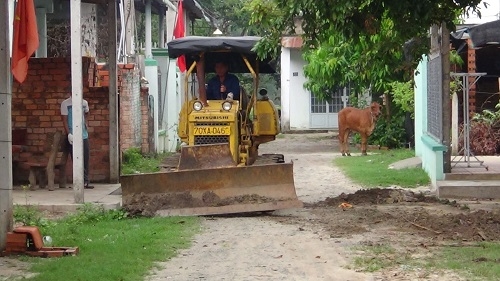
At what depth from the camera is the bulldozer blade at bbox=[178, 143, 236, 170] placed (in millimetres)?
14812

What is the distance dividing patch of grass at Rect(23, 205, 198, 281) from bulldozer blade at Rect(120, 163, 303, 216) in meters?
0.40

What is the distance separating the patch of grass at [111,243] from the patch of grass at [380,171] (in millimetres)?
6775

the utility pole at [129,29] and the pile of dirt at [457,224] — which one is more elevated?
the utility pole at [129,29]

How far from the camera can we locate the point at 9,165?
10555mm

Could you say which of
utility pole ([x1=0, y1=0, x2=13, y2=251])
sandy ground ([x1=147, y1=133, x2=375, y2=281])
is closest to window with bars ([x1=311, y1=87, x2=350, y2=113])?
sandy ground ([x1=147, y1=133, x2=375, y2=281])

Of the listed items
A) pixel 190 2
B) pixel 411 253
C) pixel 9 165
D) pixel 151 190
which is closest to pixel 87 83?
pixel 151 190

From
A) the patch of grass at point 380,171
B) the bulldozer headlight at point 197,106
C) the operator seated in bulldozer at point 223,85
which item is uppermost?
the operator seated in bulldozer at point 223,85

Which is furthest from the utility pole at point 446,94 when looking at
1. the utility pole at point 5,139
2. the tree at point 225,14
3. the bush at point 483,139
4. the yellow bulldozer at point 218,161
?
the tree at point 225,14

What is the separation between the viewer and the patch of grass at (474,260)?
30.5 ft

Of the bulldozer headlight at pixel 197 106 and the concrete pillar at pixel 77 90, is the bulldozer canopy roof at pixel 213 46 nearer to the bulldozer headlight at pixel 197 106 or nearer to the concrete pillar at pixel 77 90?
the bulldozer headlight at pixel 197 106

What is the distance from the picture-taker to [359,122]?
92.2ft

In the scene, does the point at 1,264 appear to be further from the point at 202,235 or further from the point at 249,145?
the point at 249,145

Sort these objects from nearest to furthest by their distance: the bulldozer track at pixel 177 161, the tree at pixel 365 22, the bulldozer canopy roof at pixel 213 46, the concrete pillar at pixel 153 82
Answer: the tree at pixel 365 22
the bulldozer track at pixel 177 161
the bulldozer canopy roof at pixel 213 46
the concrete pillar at pixel 153 82

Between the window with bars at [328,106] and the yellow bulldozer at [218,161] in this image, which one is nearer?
the yellow bulldozer at [218,161]
